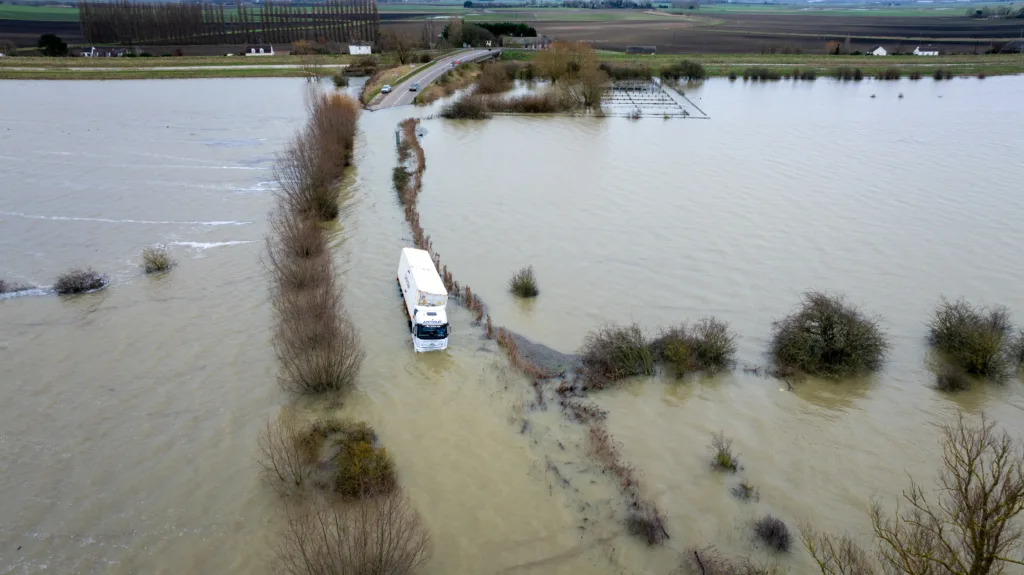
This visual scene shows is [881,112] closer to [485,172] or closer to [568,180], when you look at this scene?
[568,180]

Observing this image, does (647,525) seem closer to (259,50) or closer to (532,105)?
(532,105)

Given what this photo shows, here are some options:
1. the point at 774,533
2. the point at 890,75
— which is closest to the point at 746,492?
the point at 774,533

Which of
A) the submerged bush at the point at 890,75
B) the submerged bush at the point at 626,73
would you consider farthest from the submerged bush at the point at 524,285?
the submerged bush at the point at 890,75

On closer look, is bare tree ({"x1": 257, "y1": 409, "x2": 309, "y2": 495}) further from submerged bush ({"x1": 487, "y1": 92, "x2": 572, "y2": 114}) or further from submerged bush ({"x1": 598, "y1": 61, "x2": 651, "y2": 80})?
submerged bush ({"x1": 598, "y1": 61, "x2": 651, "y2": 80})

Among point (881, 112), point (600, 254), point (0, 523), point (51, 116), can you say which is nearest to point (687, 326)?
point (600, 254)

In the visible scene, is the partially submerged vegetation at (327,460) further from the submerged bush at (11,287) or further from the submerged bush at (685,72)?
the submerged bush at (685,72)
